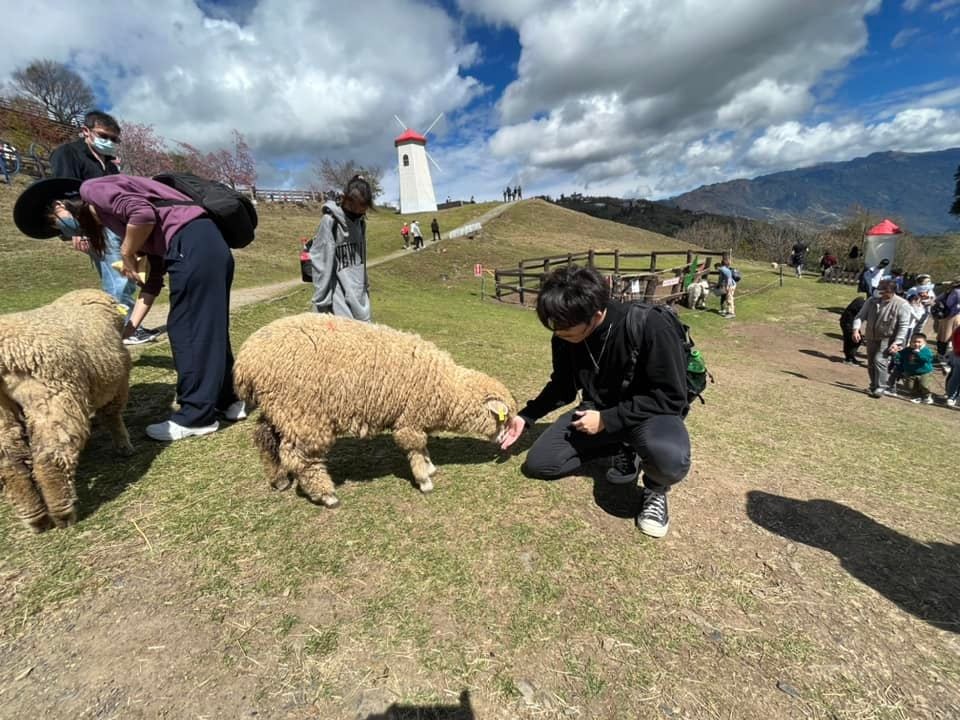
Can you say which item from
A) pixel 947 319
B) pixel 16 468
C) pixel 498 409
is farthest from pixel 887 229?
pixel 16 468

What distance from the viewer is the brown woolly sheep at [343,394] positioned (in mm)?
3223

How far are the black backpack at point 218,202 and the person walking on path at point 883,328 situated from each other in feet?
38.6

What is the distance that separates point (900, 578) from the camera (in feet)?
10.3

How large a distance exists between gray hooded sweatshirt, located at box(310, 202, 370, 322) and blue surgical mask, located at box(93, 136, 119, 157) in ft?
9.59

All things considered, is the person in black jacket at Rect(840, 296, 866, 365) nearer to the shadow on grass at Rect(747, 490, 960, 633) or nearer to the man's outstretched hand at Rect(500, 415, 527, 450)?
the shadow on grass at Rect(747, 490, 960, 633)

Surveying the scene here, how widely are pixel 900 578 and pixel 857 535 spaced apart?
20.5 inches

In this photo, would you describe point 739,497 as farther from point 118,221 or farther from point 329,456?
point 118,221

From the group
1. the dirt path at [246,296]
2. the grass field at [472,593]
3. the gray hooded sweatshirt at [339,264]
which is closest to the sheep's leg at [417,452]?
the grass field at [472,593]

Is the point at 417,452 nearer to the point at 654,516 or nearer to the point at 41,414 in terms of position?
the point at 654,516

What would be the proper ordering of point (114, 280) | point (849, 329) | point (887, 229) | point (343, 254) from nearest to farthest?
point (343, 254)
point (114, 280)
point (849, 329)
point (887, 229)

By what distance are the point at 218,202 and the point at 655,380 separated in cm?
422

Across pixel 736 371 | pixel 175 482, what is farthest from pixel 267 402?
pixel 736 371

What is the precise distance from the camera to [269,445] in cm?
344

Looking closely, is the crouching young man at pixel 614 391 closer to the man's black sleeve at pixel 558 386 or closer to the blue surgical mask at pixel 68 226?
the man's black sleeve at pixel 558 386
